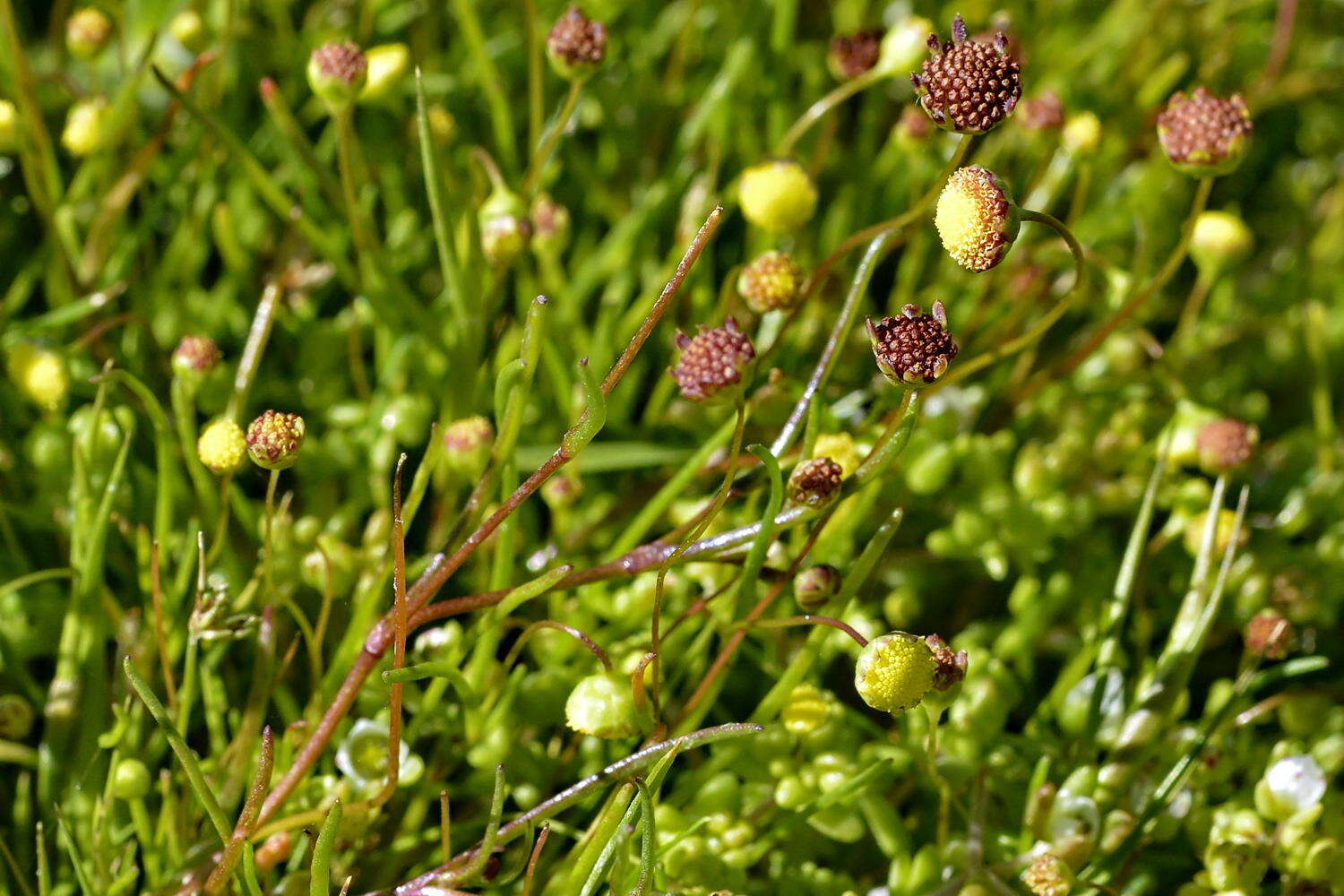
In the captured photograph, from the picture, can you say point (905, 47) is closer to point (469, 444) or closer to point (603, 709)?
point (469, 444)

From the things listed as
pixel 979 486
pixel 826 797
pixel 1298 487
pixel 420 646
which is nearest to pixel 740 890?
pixel 826 797

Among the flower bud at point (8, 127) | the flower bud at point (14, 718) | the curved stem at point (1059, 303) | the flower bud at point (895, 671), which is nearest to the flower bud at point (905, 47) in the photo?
the curved stem at point (1059, 303)

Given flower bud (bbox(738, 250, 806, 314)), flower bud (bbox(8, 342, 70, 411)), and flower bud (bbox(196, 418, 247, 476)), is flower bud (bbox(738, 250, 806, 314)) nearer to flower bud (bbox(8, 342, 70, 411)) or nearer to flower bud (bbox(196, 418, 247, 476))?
flower bud (bbox(196, 418, 247, 476))

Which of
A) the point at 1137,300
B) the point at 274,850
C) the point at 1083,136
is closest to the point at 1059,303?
the point at 1137,300

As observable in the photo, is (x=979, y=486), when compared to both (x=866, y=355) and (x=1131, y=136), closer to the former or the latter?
(x=866, y=355)

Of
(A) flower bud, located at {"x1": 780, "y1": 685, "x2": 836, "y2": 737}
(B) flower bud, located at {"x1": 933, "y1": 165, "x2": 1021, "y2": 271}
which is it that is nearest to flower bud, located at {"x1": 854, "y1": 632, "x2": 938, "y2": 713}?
(A) flower bud, located at {"x1": 780, "y1": 685, "x2": 836, "y2": 737}

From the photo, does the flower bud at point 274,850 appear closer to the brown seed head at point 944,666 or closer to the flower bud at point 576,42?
the brown seed head at point 944,666
